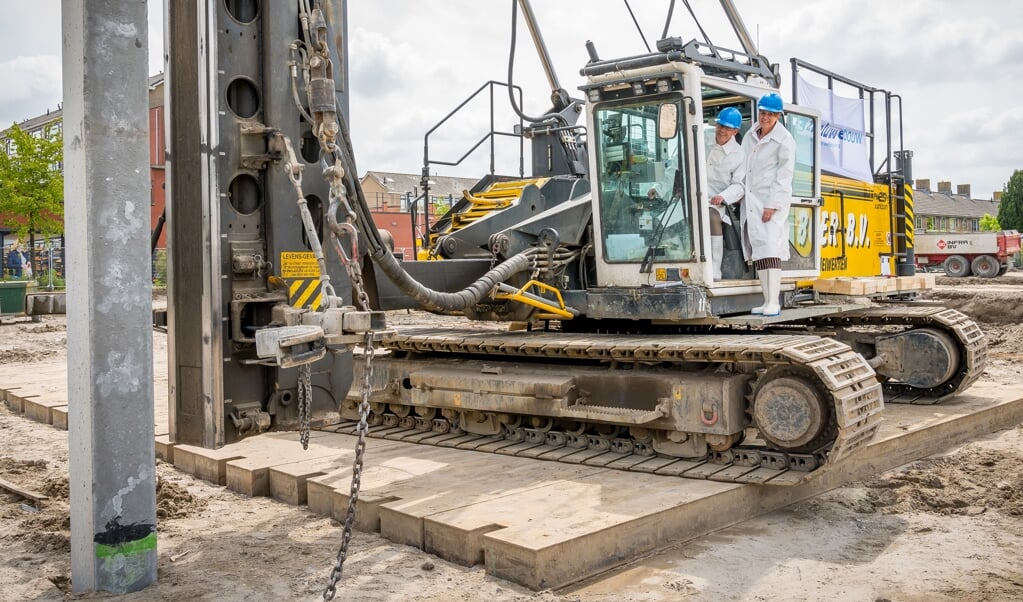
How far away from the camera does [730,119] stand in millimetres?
7668

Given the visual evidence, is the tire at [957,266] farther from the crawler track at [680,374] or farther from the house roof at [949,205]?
the house roof at [949,205]

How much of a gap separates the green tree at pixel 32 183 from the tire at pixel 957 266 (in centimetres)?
3117

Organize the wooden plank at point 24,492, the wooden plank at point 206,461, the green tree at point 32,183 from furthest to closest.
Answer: the green tree at point 32,183 < the wooden plank at point 206,461 < the wooden plank at point 24,492

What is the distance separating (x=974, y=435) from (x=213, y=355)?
698cm

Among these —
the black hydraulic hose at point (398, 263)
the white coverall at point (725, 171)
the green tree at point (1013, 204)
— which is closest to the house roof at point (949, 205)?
the green tree at point (1013, 204)

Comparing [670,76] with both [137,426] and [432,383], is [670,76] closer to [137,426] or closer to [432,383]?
[432,383]

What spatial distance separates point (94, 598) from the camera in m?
4.69

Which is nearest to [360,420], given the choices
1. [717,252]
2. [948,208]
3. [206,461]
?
[206,461]

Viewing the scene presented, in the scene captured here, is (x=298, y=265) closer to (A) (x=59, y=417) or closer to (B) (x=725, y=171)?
(B) (x=725, y=171)

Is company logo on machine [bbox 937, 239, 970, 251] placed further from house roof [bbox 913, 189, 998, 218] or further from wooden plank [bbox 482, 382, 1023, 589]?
house roof [bbox 913, 189, 998, 218]

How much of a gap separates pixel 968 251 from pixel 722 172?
1263 inches

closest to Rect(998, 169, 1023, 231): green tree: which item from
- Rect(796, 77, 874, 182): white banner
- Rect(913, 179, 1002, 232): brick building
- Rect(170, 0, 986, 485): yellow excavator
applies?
Rect(913, 179, 1002, 232): brick building

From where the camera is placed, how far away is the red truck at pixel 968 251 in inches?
1390

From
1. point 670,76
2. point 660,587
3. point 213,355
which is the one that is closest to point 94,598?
point 213,355
